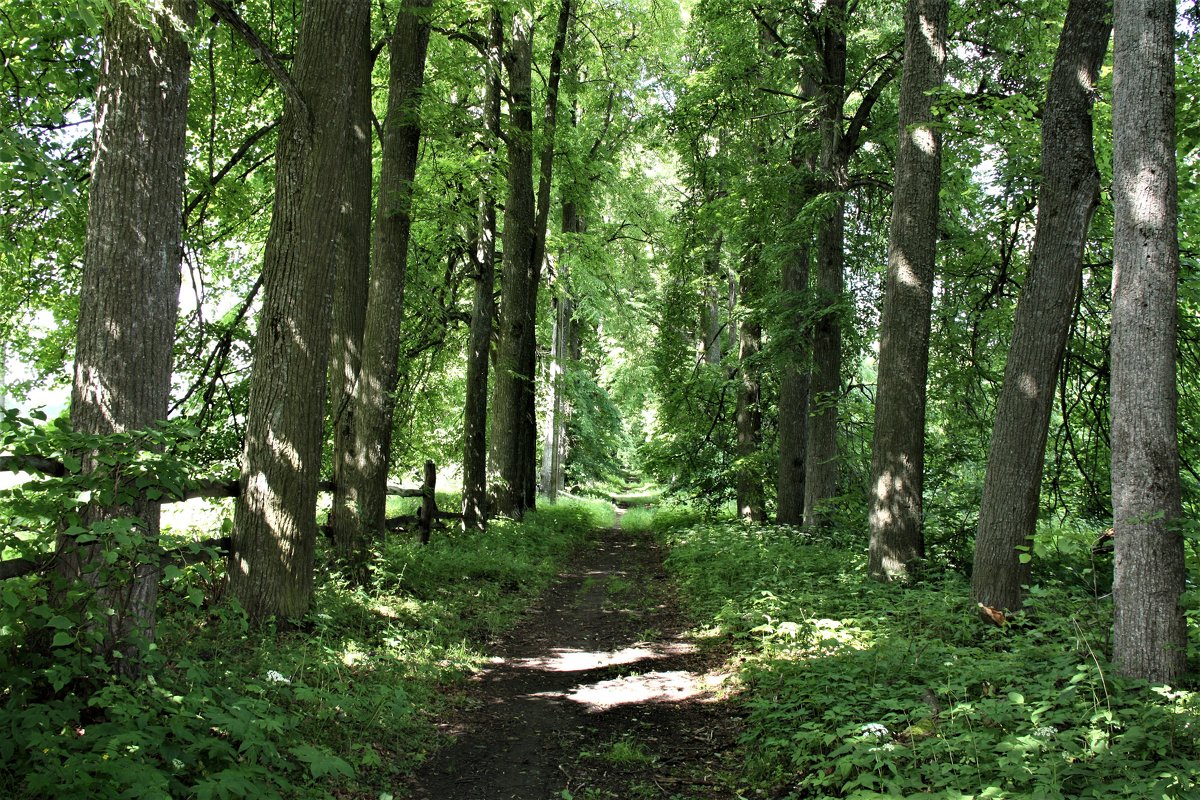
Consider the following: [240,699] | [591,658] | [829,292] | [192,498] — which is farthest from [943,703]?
[829,292]

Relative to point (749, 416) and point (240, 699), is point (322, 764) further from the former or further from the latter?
point (749, 416)

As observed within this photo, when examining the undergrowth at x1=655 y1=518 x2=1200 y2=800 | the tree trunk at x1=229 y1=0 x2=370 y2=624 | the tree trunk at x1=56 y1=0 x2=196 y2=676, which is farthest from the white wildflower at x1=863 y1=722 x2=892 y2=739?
the tree trunk at x1=229 y1=0 x2=370 y2=624

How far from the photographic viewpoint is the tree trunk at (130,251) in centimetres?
455

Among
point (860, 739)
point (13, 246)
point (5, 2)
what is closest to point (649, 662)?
point (860, 739)

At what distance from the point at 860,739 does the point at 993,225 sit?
751 centimetres

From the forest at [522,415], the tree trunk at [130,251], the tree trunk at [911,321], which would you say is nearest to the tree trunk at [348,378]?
the forest at [522,415]

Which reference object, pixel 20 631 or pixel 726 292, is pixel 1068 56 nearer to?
pixel 20 631

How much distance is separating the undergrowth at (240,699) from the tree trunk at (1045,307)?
16.5 ft

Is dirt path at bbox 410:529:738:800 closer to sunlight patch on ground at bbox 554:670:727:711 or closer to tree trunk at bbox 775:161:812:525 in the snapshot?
sunlight patch on ground at bbox 554:670:727:711

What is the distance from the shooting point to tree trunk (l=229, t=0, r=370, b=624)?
21.6ft

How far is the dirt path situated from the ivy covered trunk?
267 centimetres

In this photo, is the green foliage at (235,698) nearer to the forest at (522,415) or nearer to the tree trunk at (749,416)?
the forest at (522,415)

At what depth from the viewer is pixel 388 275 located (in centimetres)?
1036

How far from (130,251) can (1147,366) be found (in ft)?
20.5
